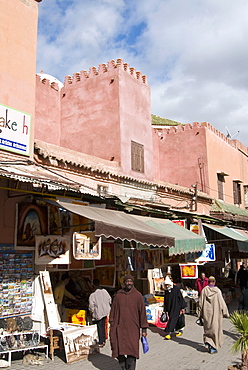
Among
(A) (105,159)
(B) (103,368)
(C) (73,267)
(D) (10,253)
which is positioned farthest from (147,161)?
(B) (103,368)

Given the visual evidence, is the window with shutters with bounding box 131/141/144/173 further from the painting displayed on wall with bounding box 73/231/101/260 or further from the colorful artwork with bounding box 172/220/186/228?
the painting displayed on wall with bounding box 73/231/101/260

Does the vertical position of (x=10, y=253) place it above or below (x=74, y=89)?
below

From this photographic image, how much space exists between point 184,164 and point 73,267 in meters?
14.1

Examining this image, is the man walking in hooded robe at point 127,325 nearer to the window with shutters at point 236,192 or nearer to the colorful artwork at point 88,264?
the colorful artwork at point 88,264

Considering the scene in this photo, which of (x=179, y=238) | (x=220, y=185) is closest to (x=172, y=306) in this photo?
(x=179, y=238)

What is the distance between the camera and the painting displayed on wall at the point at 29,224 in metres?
7.67

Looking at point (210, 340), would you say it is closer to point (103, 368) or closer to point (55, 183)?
point (103, 368)

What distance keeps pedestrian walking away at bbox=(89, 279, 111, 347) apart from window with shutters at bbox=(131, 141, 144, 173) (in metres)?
7.95

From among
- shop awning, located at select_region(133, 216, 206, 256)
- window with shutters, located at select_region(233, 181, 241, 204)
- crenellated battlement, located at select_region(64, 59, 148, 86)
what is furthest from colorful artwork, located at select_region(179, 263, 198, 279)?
window with shutters, located at select_region(233, 181, 241, 204)

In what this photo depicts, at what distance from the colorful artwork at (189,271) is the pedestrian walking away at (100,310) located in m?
4.37

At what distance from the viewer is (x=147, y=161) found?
16.7 metres

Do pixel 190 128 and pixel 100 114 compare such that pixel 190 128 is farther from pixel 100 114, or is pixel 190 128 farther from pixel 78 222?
pixel 78 222

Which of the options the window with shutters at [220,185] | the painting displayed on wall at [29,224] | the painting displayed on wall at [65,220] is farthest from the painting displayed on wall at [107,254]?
the window with shutters at [220,185]

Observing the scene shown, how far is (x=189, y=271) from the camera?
39.4 ft
